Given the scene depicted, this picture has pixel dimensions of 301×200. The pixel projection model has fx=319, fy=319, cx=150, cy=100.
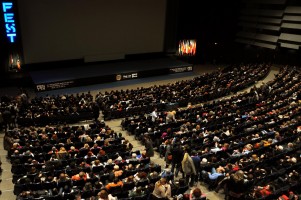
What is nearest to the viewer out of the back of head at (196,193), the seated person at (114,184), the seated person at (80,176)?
the back of head at (196,193)

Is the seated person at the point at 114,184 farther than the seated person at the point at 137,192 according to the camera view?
Yes

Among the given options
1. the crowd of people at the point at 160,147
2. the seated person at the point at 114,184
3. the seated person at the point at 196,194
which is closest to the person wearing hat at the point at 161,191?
the crowd of people at the point at 160,147

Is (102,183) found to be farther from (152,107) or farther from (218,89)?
(218,89)

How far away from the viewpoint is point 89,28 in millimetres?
25828

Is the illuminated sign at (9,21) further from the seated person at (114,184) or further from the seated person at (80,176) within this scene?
the seated person at (114,184)

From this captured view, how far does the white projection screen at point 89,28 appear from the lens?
23.3 m

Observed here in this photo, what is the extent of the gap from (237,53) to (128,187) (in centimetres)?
2803

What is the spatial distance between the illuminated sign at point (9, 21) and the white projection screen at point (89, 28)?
1.56 meters

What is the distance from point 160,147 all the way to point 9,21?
47.3 feet

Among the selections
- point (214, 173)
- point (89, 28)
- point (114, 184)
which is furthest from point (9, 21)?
point (214, 173)

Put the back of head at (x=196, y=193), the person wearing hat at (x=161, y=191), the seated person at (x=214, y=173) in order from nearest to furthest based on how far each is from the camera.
A: the back of head at (x=196, y=193), the person wearing hat at (x=161, y=191), the seated person at (x=214, y=173)

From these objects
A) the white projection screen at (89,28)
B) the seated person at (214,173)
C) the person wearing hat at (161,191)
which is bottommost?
the seated person at (214,173)

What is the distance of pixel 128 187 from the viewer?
9719mm

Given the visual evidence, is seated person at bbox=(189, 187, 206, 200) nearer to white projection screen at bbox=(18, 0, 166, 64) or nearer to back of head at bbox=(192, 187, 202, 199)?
back of head at bbox=(192, 187, 202, 199)
